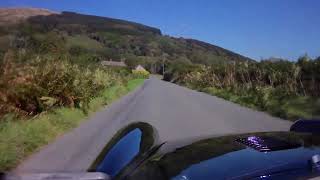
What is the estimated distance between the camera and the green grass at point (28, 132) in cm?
977

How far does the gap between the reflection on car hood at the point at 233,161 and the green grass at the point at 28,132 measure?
6.97m

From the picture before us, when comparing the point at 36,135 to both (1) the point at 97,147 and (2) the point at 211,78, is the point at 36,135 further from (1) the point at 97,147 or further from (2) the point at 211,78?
(2) the point at 211,78

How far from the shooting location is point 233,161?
210cm

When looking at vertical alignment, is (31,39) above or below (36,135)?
above

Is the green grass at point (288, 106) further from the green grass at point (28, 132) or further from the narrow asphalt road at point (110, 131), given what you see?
the green grass at point (28, 132)

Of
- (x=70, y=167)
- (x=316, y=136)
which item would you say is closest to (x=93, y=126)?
(x=70, y=167)

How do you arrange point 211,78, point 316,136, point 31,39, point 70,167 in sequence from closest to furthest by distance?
point 316,136, point 70,167, point 31,39, point 211,78

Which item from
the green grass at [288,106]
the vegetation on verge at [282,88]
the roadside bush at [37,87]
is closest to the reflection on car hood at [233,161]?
the roadside bush at [37,87]

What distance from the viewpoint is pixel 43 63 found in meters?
17.1

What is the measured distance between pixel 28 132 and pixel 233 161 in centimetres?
1028

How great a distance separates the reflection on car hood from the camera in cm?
191

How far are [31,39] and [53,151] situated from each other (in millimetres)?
14959

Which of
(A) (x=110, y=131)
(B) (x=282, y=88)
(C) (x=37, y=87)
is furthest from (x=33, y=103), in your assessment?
(B) (x=282, y=88)

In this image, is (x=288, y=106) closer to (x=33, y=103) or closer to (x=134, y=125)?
(x=33, y=103)
